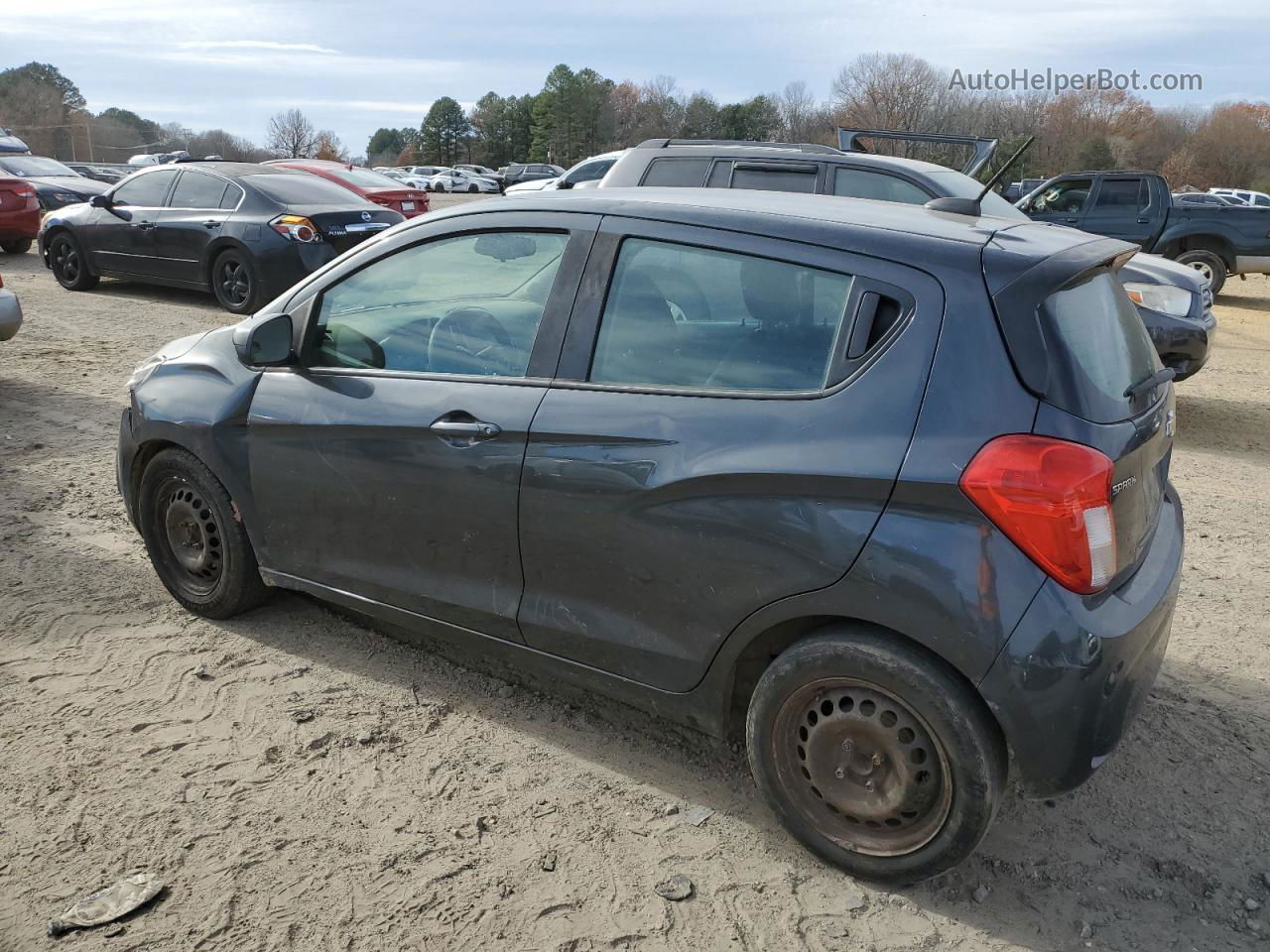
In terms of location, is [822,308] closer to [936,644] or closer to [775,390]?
[775,390]

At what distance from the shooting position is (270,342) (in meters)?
3.60

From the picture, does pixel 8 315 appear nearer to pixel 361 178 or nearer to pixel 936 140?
pixel 361 178

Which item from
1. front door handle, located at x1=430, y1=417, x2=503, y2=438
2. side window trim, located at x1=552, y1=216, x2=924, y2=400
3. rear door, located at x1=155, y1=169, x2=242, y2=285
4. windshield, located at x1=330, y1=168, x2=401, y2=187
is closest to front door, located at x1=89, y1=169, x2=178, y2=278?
rear door, located at x1=155, y1=169, x2=242, y2=285

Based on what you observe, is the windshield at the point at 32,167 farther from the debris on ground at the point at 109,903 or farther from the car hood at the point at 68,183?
the debris on ground at the point at 109,903

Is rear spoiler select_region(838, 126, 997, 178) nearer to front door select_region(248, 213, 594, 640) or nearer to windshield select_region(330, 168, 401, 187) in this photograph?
front door select_region(248, 213, 594, 640)

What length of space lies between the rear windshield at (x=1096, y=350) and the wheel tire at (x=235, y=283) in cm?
937

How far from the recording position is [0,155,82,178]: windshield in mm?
22953

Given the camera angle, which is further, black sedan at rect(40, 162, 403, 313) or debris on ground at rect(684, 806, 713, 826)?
black sedan at rect(40, 162, 403, 313)

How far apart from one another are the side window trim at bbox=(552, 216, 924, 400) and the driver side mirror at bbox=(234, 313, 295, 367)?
1.14m

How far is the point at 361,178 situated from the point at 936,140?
8215mm

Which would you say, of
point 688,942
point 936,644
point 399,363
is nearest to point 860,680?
point 936,644

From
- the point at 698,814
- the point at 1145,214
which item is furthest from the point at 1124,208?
the point at 698,814

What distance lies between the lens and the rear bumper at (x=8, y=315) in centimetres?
758

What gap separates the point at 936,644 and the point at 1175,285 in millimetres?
6262
